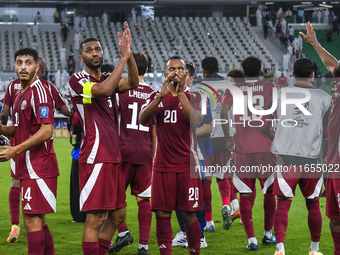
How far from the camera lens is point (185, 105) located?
4000 mm

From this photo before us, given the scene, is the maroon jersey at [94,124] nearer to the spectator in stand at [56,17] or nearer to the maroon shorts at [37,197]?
the maroon shorts at [37,197]

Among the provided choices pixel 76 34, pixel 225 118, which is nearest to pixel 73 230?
pixel 225 118

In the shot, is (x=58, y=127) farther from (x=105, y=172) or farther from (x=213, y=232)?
(x=105, y=172)

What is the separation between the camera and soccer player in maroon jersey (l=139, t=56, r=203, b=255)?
4.11 meters

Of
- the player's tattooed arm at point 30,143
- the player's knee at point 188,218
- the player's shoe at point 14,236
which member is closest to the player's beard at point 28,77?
the player's tattooed arm at point 30,143

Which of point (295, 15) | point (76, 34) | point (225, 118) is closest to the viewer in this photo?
point (225, 118)

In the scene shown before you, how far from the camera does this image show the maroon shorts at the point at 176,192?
411 centimetres

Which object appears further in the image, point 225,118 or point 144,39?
point 144,39

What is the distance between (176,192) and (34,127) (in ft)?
4.16

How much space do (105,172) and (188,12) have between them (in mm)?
33936

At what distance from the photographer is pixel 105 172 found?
12.3 ft

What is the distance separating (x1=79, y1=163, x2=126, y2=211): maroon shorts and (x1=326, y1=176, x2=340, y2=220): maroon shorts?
172cm

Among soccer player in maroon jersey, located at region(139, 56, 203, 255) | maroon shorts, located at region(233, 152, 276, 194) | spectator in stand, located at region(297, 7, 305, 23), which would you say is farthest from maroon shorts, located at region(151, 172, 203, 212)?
spectator in stand, located at region(297, 7, 305, 23)

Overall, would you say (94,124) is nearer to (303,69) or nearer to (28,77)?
(28,77)
